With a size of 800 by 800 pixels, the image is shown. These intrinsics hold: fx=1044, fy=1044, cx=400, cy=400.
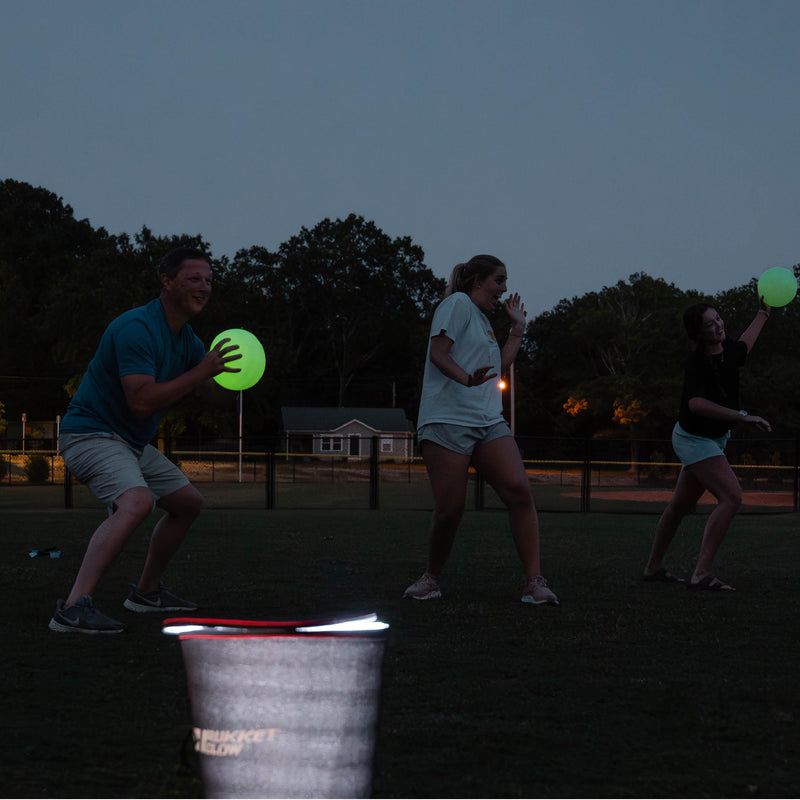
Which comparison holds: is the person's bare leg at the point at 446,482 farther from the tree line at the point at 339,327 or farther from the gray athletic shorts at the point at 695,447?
the tree line at the point at 339,327

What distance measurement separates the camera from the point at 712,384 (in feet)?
21.1

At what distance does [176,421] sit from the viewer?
2042 inches

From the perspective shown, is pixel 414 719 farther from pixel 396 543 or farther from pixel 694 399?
pixel 396 543

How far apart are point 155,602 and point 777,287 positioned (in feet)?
16.6

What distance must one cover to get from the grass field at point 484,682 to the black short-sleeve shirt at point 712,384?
40.4 inches

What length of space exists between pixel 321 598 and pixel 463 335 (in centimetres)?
171

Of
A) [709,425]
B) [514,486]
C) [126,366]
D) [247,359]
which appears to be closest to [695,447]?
[709,425]

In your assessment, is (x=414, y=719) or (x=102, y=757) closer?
(x=102, y=757)

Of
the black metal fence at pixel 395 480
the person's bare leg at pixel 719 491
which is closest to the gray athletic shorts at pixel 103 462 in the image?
the person's bare leg at pixel 719 491

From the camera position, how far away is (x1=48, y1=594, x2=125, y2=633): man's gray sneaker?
15.2 ft

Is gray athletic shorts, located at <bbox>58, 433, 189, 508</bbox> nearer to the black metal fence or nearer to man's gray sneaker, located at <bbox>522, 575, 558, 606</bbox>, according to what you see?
man's gray sneaker, located at <bbox>522, 575, 558, 606</bbox>

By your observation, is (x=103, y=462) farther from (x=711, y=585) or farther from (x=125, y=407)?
(x=711, y=585)

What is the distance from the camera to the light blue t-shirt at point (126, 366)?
4625 mm

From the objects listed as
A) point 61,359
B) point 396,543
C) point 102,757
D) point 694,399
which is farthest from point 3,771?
point 61,359
